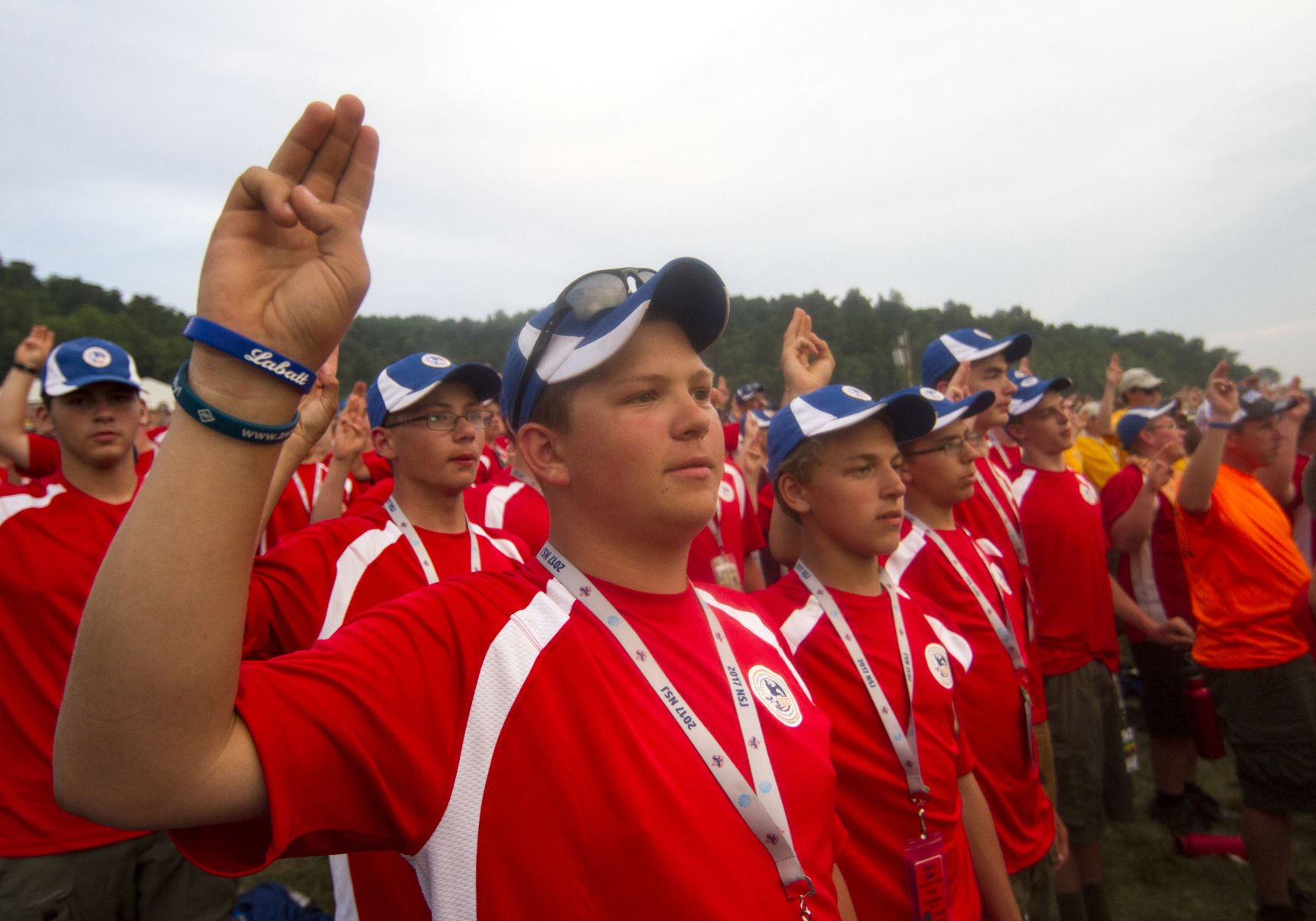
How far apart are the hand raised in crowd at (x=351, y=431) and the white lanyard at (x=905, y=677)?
2.31 meters

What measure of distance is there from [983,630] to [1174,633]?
9.90ft

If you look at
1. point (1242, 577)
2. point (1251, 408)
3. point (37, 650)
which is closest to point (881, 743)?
point (37, 650)

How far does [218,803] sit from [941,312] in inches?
1443

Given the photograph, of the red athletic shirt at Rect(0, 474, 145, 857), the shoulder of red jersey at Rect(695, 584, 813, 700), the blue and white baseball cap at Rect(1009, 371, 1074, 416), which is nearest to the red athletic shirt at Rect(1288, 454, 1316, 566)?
the blue and white baseball cap at Rect(1009, 371, 1074, 416)

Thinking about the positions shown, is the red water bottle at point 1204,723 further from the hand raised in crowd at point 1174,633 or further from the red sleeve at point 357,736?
the red sleeve at point 357,736

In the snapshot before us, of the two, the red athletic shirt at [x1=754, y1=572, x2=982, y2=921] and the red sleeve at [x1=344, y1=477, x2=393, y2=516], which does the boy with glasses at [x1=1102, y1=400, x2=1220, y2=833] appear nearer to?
the red athletic shirt at [x1=754, y1=572, x2=982, y2=921]

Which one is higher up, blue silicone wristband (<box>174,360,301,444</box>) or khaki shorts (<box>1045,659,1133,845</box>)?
blue silicone wristband (<box>174,360,301,444</box>)

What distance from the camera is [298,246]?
→ 116 centimetres

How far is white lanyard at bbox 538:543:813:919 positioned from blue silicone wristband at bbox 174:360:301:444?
0.74m

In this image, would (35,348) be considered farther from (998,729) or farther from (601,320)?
(998,729)

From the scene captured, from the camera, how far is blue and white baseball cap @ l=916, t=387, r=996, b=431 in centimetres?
358

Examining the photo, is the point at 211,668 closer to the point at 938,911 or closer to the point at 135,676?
the point at 135,676

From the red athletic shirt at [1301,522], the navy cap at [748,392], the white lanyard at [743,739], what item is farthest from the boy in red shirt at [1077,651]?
the navy cap at [748,392]

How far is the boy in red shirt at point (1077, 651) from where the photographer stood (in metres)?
4.13
